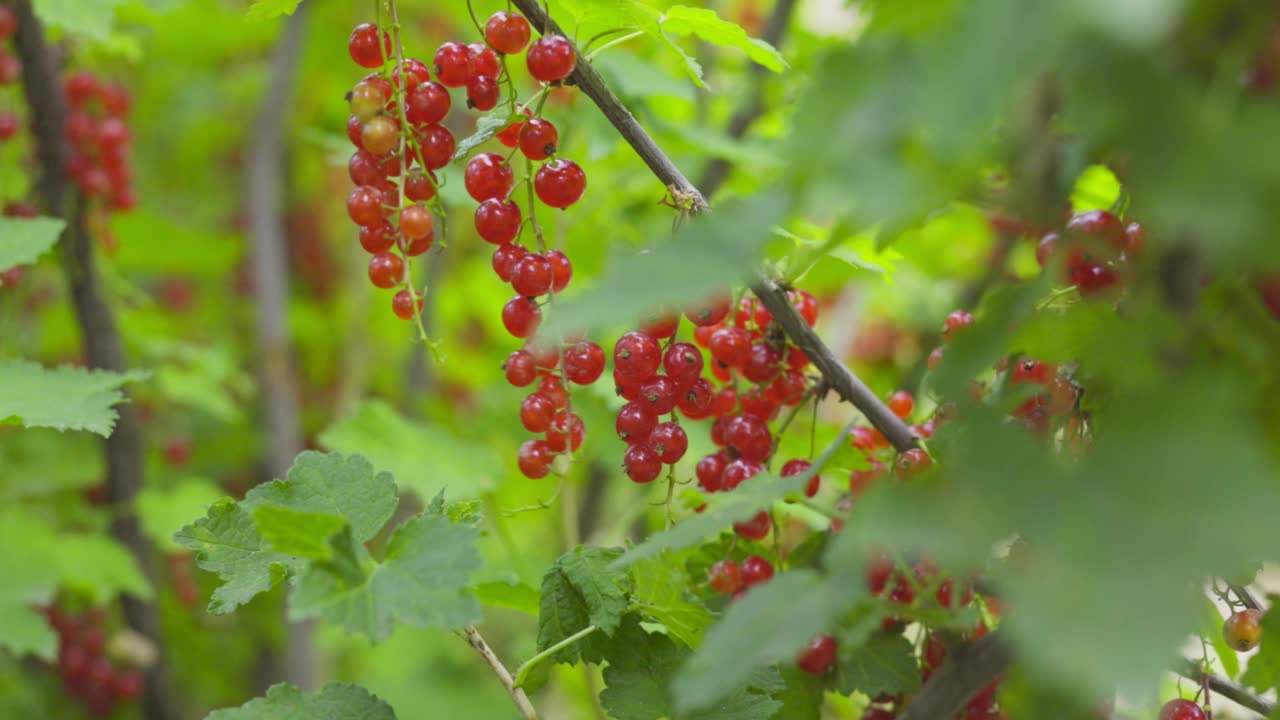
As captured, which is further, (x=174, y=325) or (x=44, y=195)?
(x=174, y=325)

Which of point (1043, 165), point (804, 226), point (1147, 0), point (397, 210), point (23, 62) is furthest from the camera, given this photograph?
point (23, 62)

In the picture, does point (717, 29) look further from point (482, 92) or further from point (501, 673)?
point (501, 673)

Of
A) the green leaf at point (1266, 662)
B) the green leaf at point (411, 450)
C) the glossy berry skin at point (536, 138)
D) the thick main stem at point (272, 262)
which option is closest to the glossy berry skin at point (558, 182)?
the glossy berry skin at point (536, 138)

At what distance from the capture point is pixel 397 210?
23.1 inches

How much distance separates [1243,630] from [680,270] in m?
0.44

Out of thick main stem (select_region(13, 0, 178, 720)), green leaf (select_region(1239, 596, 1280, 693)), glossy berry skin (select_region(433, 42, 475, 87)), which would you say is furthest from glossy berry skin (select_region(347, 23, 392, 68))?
thick main stem (select_region(13, 0, 178, 720))

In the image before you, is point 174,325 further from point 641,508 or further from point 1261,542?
point 1261,542

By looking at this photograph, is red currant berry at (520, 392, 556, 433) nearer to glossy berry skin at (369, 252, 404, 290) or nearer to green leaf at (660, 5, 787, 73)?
glossy berry skin at (369, 252, 404, 290)

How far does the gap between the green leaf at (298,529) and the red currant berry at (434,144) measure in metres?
0.21

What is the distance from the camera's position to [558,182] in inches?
23.4

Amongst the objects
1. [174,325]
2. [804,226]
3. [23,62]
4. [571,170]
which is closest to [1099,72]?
[571,170]

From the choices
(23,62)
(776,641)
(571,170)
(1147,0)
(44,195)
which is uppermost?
(1147,0)

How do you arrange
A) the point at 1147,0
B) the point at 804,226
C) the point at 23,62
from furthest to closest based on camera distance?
the point at 23,62
the point at 804,226
the point at 1147,0

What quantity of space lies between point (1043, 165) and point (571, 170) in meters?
0.30
